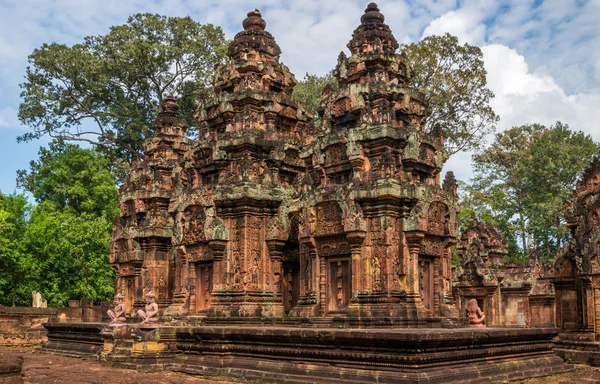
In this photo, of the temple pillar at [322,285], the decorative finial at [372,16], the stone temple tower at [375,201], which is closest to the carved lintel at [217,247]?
the stone temple tower at [375,201]

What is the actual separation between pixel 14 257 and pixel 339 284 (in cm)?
1883

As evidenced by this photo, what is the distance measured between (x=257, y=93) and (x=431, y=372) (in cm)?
983

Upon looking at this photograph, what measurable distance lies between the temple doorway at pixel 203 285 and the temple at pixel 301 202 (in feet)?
0.12

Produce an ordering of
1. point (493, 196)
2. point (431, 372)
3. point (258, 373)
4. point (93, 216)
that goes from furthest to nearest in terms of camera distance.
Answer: point (493, 196) < point (93, 216) < point (258, 373) < point (431, 372)

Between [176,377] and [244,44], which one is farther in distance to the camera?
[244,44]

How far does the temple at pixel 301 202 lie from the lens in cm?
1308

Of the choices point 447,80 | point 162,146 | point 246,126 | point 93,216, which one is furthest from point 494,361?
point 93,216

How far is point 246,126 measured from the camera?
16.7m

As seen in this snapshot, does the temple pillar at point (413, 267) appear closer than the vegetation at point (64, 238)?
Yes

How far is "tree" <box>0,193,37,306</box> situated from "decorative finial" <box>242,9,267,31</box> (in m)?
15.5

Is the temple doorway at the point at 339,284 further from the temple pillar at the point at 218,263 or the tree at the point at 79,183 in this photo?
the tree at the point at 79,183

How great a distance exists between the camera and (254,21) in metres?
18.2

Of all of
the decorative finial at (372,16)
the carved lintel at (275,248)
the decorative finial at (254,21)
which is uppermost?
the decorative finial at (254,21)

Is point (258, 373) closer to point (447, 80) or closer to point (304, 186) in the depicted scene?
point (304, 186)
